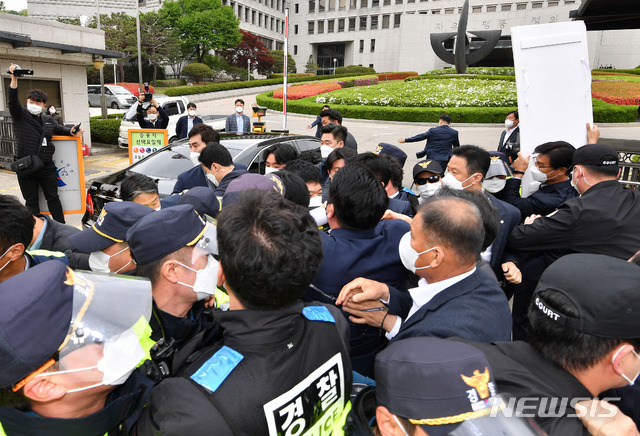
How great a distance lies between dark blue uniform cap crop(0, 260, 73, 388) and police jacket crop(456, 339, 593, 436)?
1236mm

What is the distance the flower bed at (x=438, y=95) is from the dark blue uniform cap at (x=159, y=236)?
2201 centimetres

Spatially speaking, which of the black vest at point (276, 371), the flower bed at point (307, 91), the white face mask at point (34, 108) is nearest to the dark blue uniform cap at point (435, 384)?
the black vest at point (276, 371)

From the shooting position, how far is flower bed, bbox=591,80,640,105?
2125cm

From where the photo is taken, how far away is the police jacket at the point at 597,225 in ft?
9.59

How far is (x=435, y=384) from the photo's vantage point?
1.07m

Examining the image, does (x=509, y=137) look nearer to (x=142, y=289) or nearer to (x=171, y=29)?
(x=142, y=289)

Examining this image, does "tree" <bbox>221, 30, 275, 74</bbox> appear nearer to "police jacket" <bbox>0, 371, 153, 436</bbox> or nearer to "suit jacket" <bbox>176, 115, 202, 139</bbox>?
"suit jacket" <bbox>176, 115, 202, 139</bbox>

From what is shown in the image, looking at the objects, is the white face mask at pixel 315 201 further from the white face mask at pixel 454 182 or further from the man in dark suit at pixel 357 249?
the man in dark suit at pixel 357 249

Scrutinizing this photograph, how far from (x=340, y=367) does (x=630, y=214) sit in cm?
259

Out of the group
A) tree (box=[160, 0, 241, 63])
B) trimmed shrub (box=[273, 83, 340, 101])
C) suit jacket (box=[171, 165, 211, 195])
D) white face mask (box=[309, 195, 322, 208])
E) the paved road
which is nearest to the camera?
white face mask (box=[309, 195, 322, 208])

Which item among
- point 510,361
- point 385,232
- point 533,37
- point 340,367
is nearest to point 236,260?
point 340,367

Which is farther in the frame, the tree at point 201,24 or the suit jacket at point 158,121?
the tree at point 201,24

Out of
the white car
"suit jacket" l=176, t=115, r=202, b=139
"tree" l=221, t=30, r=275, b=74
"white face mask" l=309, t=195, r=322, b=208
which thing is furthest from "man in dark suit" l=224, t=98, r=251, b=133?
"tree" l=221, t=30, r=275, b=74

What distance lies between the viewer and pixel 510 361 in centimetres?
A: 130
